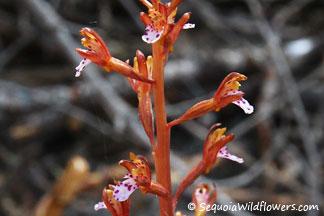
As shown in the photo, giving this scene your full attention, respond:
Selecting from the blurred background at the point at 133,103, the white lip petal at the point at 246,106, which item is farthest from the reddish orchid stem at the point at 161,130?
the blurred background at the point at 133,103

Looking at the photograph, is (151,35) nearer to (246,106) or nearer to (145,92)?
(145,92)

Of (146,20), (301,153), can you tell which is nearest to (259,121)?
(301,153)

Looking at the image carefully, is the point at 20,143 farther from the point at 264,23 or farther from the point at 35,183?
the point at 264,23

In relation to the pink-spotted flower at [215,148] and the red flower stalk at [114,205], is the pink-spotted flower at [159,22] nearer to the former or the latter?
the pink-spotted flower at [215,148]

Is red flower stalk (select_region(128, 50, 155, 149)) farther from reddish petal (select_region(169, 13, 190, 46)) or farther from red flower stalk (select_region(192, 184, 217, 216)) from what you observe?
red flower stalk (select_region(192, 184, 217, 216))

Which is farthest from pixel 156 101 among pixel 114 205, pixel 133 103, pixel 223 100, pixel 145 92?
pixel 133 103

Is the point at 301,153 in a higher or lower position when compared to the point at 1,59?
lower
